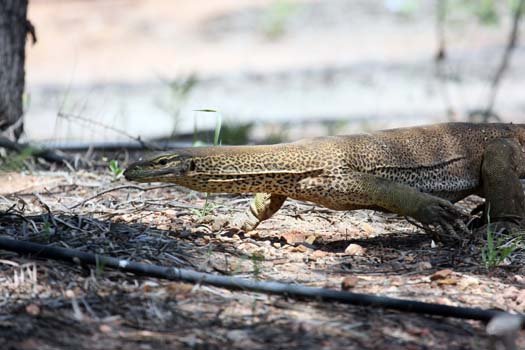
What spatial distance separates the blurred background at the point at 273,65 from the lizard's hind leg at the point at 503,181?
2.58 meters

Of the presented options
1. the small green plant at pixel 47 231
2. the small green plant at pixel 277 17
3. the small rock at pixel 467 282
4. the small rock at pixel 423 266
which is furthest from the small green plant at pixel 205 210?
the small green plant at pixel 277 17

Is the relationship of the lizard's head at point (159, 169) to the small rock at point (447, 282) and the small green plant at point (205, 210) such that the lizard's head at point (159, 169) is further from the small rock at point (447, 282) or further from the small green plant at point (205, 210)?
the small rock at point (447, 282)

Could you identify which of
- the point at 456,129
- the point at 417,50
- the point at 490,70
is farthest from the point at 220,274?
the point at 417,50

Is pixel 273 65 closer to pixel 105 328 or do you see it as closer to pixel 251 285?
pixel 251 285

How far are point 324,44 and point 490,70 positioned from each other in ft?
16.2

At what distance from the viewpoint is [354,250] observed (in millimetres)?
4164

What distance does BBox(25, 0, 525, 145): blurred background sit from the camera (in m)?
10.9

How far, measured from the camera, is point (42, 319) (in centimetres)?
296

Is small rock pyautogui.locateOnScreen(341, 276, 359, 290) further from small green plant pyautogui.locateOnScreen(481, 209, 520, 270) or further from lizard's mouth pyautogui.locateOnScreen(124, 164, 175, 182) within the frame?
lizard's mouth pyautogui.locateOnScreen(124, 164, 175, 182)

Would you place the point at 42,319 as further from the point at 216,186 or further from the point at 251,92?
the point at 251,92

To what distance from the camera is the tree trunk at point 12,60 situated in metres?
6.24

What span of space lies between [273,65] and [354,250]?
12671 mm

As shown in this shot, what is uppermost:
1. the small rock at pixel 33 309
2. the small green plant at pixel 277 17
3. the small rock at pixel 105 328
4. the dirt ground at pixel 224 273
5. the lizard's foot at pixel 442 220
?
the small green plant at pixel 277 17

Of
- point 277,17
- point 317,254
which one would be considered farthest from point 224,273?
point 277,17
